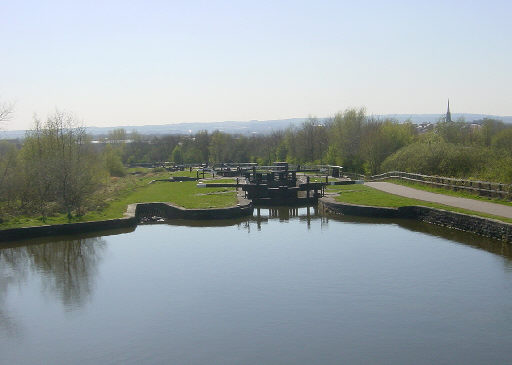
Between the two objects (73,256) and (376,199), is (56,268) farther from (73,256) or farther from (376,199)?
(376,199)

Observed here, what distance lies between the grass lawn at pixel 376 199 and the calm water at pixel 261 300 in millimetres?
1613

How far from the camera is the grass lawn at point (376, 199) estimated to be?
2298 centimetres

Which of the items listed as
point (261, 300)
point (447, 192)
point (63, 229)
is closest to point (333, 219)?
point (447, 192)

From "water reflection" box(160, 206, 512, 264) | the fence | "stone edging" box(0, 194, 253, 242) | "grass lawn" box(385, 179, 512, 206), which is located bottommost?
"water reflection" box(160, 206, 512, 264)

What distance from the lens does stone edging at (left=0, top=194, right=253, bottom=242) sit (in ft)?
73.5

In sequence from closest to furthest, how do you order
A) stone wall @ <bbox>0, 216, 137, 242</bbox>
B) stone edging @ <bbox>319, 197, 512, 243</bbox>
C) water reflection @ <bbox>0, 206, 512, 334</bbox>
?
water reflection @ <bbox>0, 206, 512, 334</bbox>, stone edging @ <bbox>319, 197, 512, 243</bbox>, stone wall @ <bbox>0, 216, 137, 242</bbox>

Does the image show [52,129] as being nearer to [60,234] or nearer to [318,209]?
[60,234]

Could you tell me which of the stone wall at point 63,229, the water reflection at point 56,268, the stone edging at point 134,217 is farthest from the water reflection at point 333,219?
the water reflection at point 56,268

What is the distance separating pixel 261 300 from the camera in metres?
13.6

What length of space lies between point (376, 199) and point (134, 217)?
37.4 ft

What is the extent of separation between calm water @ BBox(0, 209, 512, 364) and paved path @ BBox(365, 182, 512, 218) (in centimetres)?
194

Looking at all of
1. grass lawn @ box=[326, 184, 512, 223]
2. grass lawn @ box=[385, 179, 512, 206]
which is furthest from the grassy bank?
grass lawn @ box=[385, 179, 512, 206]

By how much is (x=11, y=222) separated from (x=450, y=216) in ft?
56.4

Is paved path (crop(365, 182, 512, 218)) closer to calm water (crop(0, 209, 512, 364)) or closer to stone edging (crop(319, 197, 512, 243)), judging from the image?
stone edging (crop(319, 197, 512, 243))
